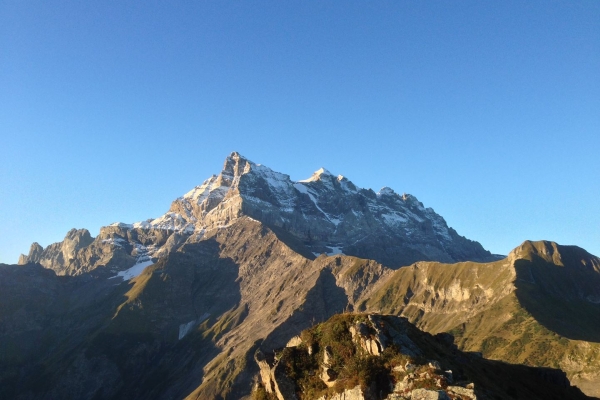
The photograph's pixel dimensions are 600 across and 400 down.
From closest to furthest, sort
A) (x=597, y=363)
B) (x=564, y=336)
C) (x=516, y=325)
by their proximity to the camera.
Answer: (x=597, y=363), (x=564, y=336), (x=516, y=325)

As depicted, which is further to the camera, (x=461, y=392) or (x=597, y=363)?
(x=597, y=363)

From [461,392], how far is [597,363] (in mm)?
138307

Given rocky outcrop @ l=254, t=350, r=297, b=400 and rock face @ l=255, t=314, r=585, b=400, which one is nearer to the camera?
rock face @ l=255, t=314, r=585, b=400

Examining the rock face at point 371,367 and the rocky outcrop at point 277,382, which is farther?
the rocky outcrop at point 277,382

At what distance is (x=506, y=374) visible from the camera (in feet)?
221

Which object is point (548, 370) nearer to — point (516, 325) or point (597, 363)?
point (597, 363)

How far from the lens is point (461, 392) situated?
36.1 meters

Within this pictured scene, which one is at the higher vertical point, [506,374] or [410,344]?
[410,344]

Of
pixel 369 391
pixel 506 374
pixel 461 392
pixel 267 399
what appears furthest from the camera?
pixel 506 374

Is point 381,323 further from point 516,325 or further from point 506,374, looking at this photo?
point 516,325

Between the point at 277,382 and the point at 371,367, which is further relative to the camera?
the point at 277,382

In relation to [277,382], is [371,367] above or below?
above

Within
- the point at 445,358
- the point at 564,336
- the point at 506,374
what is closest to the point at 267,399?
the point at 445,358

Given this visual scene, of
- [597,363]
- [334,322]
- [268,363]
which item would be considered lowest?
[597,363]
